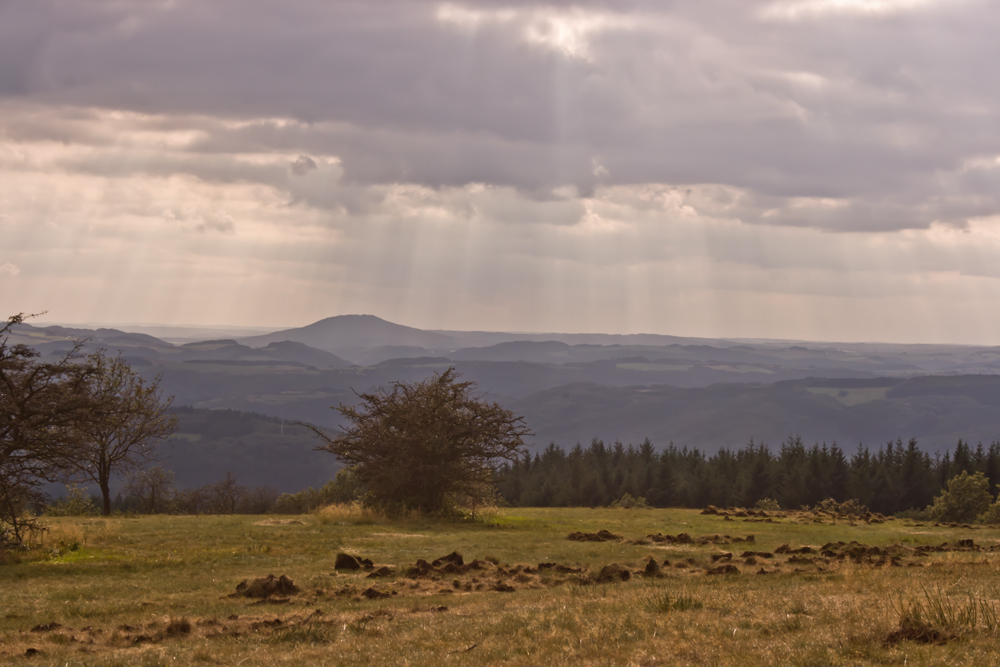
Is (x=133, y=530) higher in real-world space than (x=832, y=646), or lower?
lower

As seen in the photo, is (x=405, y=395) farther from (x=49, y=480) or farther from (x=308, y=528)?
(x=49, y=480)

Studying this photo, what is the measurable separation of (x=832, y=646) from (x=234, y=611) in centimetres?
1127

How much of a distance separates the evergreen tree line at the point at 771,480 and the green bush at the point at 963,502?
97.2 feet

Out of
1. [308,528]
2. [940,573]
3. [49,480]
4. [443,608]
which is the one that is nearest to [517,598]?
[443,608]

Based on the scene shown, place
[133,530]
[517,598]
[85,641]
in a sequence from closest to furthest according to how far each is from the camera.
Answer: [85,641], [517,598], [133,530]

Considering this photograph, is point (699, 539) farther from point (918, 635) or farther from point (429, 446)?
point (918, 635)

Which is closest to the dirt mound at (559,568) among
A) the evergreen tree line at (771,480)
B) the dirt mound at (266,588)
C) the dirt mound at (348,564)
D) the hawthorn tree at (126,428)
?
the dirt mound at (348,564)

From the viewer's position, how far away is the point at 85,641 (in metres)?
A: 12.7

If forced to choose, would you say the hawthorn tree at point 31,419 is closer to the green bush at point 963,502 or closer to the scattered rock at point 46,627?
the scattered rock at point 46,627

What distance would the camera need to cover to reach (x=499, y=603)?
15.4 metres

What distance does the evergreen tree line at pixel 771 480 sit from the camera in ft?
368

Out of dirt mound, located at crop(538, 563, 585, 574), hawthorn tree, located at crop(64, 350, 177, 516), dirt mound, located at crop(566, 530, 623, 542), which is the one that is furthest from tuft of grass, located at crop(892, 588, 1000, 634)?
hawthorn tree, located at crop(64, 350, 177, 516)

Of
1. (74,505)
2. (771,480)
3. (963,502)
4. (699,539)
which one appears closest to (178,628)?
(699,539)

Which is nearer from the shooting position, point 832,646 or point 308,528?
point 832,646
